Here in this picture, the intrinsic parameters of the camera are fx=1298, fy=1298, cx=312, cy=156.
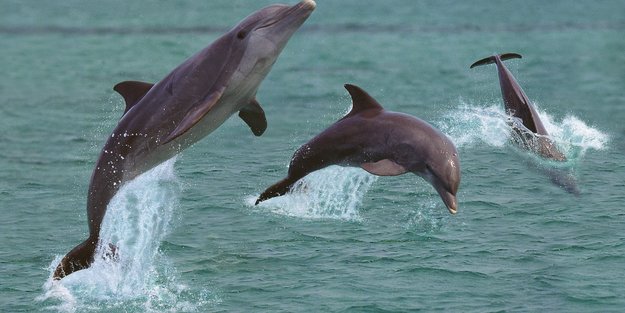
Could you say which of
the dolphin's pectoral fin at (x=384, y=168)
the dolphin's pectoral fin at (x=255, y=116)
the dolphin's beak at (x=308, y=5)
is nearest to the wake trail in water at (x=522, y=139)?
the dolphin's pectoral fin at (x=384, y=168)

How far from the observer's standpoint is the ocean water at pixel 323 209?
684 inches

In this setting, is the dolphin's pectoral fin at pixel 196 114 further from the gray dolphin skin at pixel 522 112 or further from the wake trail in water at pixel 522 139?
the wake trail in water at pixel 522 139

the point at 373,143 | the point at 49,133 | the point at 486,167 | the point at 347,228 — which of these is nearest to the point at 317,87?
the point at 49,133

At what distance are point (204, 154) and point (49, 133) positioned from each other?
497 centimetres

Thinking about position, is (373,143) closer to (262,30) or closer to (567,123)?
(262,30)

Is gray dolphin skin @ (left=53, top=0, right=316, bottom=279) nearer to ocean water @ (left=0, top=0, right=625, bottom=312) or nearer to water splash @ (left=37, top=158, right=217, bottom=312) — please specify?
water splash @ (left=37, top=158, right=217, bottom=312)

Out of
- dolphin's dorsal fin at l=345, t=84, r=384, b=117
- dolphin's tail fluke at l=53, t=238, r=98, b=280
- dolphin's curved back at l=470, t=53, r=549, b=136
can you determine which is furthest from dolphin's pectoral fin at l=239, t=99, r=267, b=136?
dolphin's curved back at l=470, t=53, r=549, b=136

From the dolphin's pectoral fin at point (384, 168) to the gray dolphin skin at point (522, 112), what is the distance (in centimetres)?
665

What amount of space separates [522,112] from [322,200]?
15.3ft

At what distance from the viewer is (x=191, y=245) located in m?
19.9

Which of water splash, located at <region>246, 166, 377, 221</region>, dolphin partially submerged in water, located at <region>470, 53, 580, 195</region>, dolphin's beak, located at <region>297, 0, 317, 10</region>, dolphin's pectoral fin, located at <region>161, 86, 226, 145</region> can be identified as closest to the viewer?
dolphin's pectoral fin, located at <region>161, 86, 226, 145</region>

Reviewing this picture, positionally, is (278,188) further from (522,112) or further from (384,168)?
(522,112)

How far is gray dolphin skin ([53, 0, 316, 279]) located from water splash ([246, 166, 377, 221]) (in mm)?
4437

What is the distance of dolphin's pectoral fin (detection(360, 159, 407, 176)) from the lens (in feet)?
57.5
